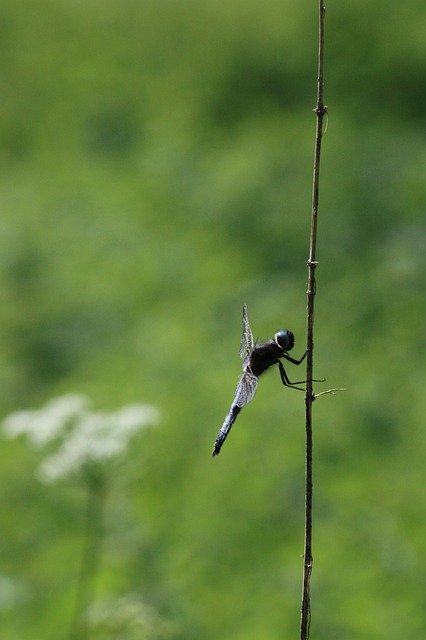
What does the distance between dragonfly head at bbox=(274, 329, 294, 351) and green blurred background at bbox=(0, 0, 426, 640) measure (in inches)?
113

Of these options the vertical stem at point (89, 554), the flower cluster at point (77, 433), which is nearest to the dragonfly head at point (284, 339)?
the flower cluster at point (77, 433)

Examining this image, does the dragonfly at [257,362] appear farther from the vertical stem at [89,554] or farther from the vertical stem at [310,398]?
the vertical stem at [89,554]

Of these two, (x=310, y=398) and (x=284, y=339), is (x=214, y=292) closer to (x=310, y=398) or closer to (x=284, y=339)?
(x=284, y=339)

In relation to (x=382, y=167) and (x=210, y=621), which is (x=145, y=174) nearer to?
(x=382, y=167)

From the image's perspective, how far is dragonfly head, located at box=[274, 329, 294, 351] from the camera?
2.36 meters

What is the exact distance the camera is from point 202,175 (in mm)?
11031

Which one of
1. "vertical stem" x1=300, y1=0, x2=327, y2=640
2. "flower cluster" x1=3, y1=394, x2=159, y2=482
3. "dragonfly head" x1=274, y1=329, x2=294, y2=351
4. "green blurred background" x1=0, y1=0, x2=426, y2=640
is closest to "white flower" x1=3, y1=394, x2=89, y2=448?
"flower cluster" x1=3, y1=394, x2=159, y2=482

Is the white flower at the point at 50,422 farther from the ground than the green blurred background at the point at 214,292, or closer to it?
closer to it

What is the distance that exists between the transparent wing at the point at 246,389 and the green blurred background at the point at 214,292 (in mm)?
2634

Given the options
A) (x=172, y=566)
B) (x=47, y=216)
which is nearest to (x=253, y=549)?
(x=172, y=566)

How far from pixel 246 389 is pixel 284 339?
24 cm

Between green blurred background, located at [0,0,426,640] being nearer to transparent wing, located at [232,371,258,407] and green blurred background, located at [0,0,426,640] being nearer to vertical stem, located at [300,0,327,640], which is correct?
transparent wing, located at [232,371,258,407]

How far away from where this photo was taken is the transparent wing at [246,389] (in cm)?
253

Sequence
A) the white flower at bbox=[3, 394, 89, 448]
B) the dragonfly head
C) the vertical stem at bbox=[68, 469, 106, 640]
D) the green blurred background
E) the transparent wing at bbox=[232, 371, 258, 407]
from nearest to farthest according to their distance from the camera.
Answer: the dragonfly head < the transparent wing at bbox=[232, 371, 258, 407] < the white flower at bbox=[3, 394, 89, 448] < the vertical stem at bbox=[68, 469, 106, 640] < the green blurred background
